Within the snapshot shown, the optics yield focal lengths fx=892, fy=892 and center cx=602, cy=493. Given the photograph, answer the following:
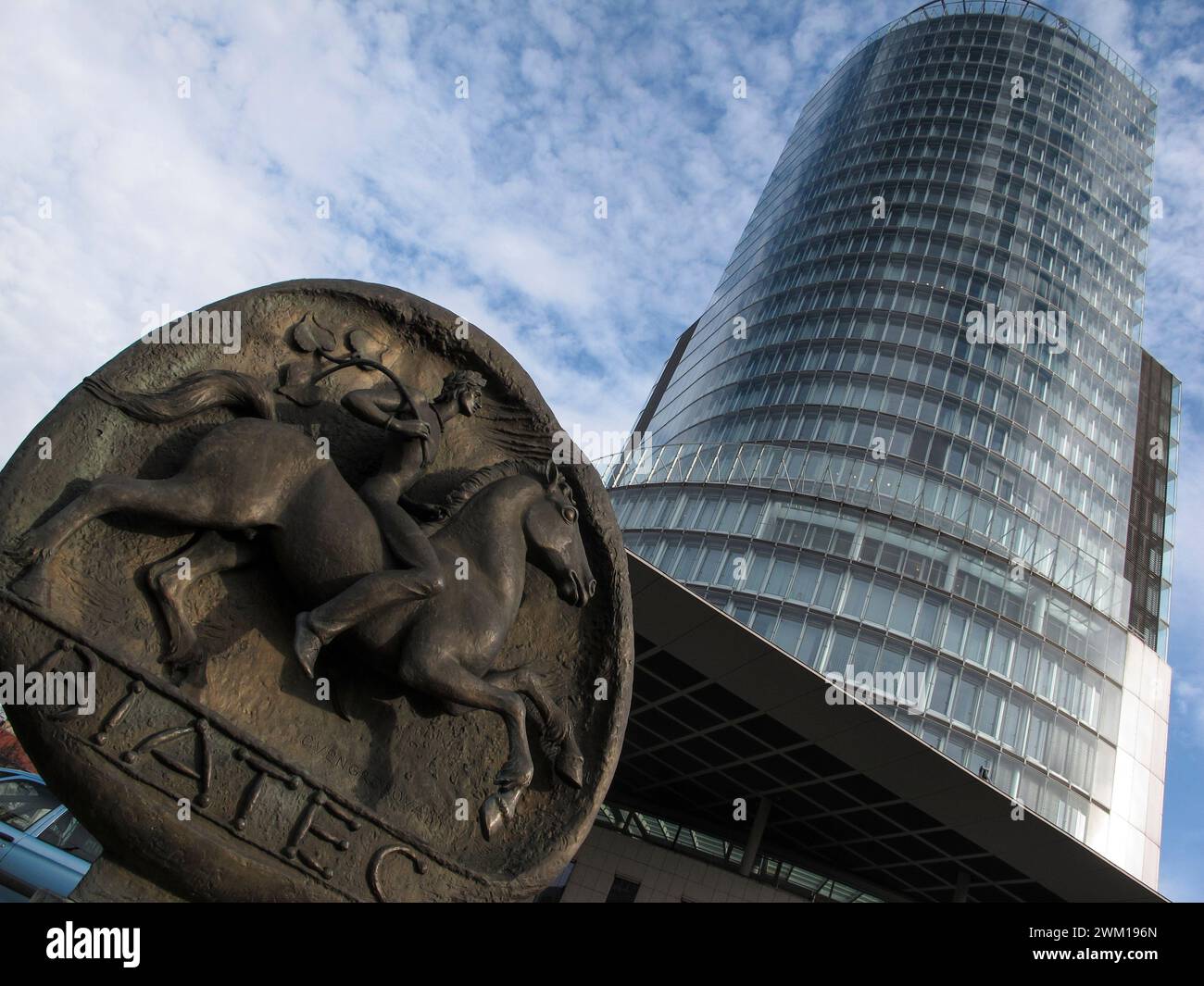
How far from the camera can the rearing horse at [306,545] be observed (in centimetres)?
308

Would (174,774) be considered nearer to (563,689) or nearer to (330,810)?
(330,810)

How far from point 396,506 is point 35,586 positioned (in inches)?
47.7

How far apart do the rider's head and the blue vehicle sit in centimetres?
434

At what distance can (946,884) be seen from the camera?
25.8m

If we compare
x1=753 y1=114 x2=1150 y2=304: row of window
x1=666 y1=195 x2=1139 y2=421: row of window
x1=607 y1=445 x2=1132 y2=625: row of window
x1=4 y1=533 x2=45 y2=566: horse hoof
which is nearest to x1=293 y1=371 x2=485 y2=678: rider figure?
x1=4 y1=533 x2=45 y2=566: horse hoof

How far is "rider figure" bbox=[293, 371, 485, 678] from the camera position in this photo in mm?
3080

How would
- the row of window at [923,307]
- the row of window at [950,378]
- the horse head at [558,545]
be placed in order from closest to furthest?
the horse head at [558,545] → the row of window at [950,378] → the row of window at [923,307]

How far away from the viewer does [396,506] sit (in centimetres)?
346

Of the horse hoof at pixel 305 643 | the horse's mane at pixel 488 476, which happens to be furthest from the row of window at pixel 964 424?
the horse hoof at pixel 305 643

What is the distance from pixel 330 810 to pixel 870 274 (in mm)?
43593

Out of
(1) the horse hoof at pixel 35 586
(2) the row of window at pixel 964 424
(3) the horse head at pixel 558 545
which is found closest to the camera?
(1) the horse hoof at pixel 35 586

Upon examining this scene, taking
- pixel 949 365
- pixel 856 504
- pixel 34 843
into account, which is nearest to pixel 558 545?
pixel 34 843

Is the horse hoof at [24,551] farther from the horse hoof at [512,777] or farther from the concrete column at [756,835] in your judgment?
the concrete column at [756,835]
